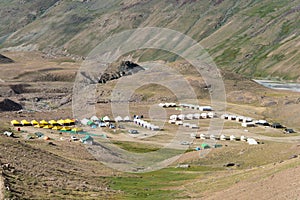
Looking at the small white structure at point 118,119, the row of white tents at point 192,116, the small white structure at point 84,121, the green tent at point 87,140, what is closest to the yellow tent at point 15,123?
the small white structure at point 84,121

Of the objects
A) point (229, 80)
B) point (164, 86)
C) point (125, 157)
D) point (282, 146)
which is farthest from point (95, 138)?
point (229, 80)

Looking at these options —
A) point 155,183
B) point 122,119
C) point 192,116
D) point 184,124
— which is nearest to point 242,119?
point 192,116

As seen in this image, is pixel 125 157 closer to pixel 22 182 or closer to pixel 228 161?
pixel 228 161

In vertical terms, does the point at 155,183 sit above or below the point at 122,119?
below

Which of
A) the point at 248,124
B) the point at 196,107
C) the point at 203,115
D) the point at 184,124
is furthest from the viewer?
the point at 196,107

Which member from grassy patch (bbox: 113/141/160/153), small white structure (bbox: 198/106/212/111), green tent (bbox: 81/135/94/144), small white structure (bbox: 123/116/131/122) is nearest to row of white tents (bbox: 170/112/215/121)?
small white structure (bbox: 198/106/212/111)

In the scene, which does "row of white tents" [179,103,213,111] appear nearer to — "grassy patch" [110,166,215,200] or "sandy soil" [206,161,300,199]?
"grassy patch" [110,166,215,200]

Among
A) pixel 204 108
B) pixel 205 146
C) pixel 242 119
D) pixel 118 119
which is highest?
pixel 204 108

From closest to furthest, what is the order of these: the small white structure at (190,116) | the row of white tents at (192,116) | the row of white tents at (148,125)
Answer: the row of white tents at (148,125) → the row of white tents at (192,116) → the small white structure at (190,116)

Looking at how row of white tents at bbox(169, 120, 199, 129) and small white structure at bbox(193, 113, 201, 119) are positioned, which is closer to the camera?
row of white tents at bbox(169, 120, 199, 129)

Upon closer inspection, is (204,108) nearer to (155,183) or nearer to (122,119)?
(122,119)

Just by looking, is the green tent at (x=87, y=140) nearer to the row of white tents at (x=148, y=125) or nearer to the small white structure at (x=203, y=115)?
the row of white tents at (x=148, y=125)
